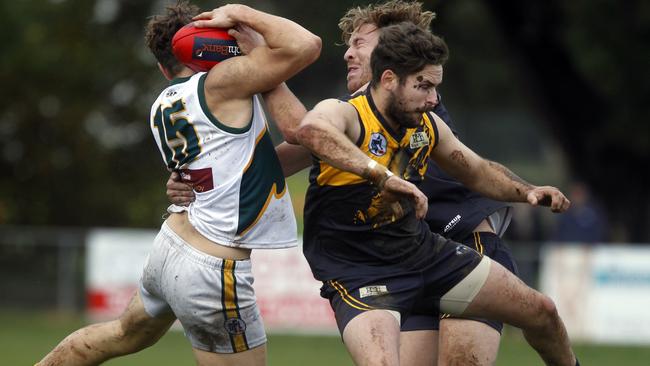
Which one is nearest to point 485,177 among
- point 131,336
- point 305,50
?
point 305,50

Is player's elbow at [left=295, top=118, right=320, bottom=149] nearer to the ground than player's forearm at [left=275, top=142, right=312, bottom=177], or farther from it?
farther from it

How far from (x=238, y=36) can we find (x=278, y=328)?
33.2 ft

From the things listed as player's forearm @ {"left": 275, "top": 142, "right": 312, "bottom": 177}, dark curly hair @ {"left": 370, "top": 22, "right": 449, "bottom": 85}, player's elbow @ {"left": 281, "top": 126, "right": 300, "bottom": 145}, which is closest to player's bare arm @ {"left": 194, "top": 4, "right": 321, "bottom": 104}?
player's elbow @ {"left": 281, "top": 126, "right": 300, "bottom": 145}

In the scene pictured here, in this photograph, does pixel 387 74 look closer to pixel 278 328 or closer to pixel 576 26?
pixel 278 328

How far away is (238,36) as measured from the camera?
230 inches

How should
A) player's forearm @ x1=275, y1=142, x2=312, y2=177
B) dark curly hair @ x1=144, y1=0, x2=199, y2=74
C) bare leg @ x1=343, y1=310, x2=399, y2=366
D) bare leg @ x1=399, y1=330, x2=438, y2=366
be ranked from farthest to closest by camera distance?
bare leg @ x1=399, y1=330, x2=438, y2=366
player's forearm @ x1=275, y1=142, x2=312, y2=177
dark curly hair @ x1=144, y1=0, x2=199, y2=74
bare leg @ x1=343, y1=310, x2=399, y2=366

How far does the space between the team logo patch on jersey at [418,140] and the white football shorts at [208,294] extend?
1002 millimetres

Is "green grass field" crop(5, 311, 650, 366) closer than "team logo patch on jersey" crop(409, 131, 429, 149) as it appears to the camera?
No

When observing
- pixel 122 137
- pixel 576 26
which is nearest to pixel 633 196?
pixel 576 26

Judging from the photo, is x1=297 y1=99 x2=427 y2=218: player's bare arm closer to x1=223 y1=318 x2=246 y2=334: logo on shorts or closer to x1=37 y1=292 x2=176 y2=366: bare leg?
x1=223 y1=318 x2=246 y2=334: logo on shorts

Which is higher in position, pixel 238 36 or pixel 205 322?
pixel 238 36

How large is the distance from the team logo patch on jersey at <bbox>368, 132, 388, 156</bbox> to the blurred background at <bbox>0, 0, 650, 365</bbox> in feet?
37.6

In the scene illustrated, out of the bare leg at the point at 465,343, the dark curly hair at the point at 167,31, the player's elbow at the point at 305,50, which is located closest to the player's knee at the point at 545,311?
the bare leg at the point at 465,343

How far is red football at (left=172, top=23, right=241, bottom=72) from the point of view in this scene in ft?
19.0
